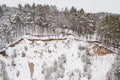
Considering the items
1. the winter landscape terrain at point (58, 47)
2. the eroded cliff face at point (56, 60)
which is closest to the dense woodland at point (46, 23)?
the winter landscape terrain at point (58, 47)

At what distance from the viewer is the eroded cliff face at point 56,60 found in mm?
43750

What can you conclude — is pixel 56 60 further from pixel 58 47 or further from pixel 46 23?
pixel 46 23

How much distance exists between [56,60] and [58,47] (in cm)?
539

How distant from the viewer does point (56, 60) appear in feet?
153

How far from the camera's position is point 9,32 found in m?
60.5

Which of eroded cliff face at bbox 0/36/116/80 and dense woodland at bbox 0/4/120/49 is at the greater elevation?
dense woodland at bbox 0/4/120/49

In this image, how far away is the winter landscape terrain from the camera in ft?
145

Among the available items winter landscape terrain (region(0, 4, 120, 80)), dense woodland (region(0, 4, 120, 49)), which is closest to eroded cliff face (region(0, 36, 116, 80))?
winter landscape terrain (region(0, 4, 120, 80))

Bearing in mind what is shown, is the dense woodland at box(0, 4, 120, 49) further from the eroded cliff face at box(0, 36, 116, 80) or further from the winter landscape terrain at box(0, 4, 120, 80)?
the eroded cliff face at box(0, 36, 116, 80)

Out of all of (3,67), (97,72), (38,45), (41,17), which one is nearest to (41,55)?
(38,45)

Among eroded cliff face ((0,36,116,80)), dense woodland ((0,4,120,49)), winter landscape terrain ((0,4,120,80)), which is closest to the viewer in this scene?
eroded cliff face ((0,36,116,80))

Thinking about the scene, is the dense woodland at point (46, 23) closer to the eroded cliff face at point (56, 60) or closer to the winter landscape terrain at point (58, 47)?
the winter landscape terrain at point (58, 47)

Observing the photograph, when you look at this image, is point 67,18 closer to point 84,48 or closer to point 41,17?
point 41,17

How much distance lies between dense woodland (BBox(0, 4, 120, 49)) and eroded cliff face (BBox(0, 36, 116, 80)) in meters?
9.20
